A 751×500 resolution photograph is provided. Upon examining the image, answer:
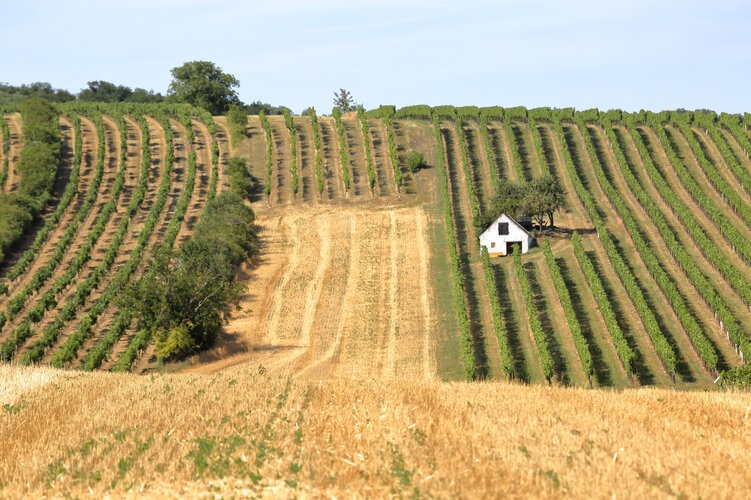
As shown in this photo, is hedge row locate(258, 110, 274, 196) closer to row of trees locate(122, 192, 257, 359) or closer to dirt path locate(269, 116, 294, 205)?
dirt path locate(269, 116, 294, 205)

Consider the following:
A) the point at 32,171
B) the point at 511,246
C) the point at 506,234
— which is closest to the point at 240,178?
the point at 32,171

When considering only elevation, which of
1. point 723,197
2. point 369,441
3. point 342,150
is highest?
point 342,150

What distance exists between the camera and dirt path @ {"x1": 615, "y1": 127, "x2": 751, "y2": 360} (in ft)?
190

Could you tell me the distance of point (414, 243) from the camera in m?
79.6

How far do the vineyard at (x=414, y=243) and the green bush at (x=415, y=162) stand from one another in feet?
5.39

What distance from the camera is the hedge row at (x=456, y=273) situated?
4903 centimetres

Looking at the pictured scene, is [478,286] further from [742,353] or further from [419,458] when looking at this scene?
[419,458]

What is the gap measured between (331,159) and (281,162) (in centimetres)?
709

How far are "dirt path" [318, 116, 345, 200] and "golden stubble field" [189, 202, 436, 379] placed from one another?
529 cm

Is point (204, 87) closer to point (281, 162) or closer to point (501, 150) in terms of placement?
point (281, 162)

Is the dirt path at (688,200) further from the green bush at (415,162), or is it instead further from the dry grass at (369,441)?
the dry grass at (369,441)

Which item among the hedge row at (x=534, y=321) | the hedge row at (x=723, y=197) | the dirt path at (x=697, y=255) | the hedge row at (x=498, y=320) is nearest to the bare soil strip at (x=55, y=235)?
the hedge row at (x=498, y=320)

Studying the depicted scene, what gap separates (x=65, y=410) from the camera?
86.4 feet

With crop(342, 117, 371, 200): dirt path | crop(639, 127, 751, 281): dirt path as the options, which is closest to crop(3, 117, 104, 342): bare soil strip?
crop(342, 117, 371, 200): dirt path
